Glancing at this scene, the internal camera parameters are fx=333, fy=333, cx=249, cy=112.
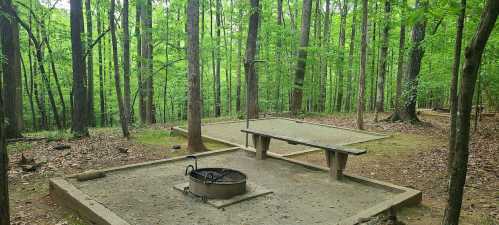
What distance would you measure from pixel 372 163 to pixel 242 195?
374 cm

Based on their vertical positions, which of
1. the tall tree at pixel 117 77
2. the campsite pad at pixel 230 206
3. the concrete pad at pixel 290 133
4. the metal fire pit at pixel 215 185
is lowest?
the campsite pad at pixel 230 206

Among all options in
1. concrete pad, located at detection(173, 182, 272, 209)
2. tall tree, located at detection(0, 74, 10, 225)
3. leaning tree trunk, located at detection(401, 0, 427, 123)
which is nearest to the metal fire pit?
concrete pad, located at detection(173, 182, 272, 209)

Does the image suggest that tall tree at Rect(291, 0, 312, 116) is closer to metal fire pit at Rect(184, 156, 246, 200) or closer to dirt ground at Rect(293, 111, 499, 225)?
dirt ground at Rect(293, 111, 499, 225)

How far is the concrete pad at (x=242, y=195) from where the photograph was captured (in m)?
4.62

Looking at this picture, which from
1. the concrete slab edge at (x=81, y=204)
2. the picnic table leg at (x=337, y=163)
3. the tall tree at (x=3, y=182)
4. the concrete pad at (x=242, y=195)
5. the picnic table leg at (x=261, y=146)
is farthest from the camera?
the picnic table leg at (x=261, y=146)

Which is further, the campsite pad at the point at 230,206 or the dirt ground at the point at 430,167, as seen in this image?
the dirt ground at the point at 430,167

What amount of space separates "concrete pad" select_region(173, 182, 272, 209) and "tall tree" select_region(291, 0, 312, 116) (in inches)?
394

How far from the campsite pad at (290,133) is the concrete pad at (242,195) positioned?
282 cm

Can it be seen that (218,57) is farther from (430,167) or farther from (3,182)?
(3,182)

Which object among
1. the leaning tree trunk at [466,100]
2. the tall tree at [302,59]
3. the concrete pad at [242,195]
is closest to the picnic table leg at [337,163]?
the concrete pad at [242,195]

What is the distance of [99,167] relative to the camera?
22.1 feet

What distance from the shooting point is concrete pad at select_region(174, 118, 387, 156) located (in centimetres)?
898

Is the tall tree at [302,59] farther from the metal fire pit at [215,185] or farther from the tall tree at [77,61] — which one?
the metal fire pit at [215,185]

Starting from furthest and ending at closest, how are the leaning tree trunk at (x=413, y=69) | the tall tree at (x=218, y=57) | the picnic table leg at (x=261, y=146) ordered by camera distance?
the tall tree at (x=218, y=57) → the leaning tree trunk at (x=413, y=69) → the picnic table leg at (x=261, y=146)
